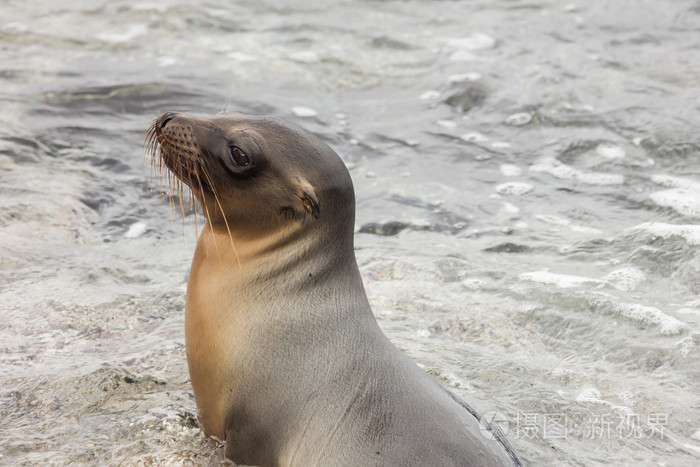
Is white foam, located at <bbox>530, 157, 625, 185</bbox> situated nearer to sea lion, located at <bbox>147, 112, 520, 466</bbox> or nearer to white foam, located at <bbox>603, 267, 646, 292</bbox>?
white foam, located at <bbox>603, 267, 646, 292</bbox>

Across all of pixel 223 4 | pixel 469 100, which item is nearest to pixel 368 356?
pixel 469 100

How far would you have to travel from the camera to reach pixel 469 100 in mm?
7812

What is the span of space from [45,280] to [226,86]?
3608 mm

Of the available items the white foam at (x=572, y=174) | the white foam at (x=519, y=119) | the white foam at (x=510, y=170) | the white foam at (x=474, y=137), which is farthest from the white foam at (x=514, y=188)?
the white foam at (x=519, y=119)

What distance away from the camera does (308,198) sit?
3.15 metres

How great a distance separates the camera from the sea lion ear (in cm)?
314

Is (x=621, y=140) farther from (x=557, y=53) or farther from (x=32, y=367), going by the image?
(x=32, y=367)

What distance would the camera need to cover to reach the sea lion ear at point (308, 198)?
314 centimetres

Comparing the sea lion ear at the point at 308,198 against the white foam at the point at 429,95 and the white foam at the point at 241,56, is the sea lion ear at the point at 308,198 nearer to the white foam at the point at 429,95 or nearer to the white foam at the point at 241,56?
the white foam at the point at 429,95

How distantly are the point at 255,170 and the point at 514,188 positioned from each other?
3659 millimetres

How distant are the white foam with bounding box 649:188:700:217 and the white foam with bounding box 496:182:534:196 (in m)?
0.93
